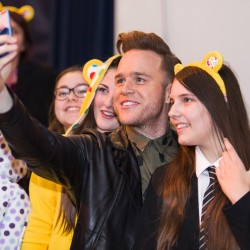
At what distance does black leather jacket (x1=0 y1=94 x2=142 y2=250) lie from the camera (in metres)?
2.33

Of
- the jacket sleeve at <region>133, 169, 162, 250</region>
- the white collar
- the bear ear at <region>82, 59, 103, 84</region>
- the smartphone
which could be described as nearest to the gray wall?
the bear ear at <region>82, 59, 103, 84</region>

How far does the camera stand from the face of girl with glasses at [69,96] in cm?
326

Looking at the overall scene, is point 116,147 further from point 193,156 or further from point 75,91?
point 75,91

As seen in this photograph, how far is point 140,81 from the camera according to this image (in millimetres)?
2803

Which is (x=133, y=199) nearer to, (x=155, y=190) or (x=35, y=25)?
(x=155, y=190)

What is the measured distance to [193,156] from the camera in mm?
2529

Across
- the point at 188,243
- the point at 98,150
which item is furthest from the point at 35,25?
the point at 188,243

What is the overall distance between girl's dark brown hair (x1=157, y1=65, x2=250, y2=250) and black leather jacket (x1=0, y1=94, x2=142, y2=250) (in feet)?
0.48

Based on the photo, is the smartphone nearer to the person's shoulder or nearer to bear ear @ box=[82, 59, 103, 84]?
the person's shoulder

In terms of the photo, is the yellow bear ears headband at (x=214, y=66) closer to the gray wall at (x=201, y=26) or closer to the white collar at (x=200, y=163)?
the white collar at (x=200, y=163)

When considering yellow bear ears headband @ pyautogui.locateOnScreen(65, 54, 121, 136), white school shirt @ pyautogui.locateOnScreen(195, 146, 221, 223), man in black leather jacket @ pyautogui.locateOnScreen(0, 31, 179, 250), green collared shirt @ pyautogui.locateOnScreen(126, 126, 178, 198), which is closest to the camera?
man in black leather jacket @ pyautogui.locateOnScreen(0, 31, 179, 250)

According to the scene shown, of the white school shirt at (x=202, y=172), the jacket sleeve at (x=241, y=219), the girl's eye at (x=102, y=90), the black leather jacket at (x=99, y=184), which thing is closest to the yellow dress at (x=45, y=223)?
the black leather jacket at (x=99, y=184)

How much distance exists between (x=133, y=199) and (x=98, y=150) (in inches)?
9.1

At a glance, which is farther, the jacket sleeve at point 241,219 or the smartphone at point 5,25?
the jacket sleeve at point 241,219
